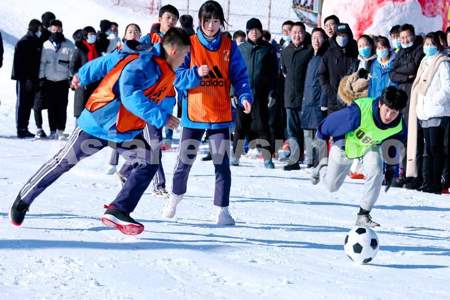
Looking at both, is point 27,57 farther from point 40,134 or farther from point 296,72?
point 296,72

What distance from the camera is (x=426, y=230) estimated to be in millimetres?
8789

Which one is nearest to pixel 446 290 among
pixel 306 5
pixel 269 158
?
pixel 269 158

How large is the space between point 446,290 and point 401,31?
6.37 m

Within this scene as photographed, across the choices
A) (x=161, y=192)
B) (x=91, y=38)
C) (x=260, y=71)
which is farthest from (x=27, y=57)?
(x=161, y=192)

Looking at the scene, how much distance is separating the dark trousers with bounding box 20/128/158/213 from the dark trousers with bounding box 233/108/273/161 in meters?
6.25

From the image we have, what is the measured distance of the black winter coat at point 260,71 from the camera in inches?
526

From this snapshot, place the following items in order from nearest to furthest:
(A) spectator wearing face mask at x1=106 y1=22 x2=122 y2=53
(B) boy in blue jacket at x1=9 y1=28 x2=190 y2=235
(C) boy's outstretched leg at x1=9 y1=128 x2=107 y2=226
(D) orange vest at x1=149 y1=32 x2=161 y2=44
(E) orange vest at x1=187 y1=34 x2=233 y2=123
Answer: (B) boy in blue jacket at x1=9 y1=28 x2=190 y2=235, (C) boy's outstretched leg at x1=9 y1=128 x2=107 y2=226, (E) orange vest at x1=187 y1=34 x2=233 y2=123, (D) orange vest at x1=149 y1=32 x2=161 y2=44, (A) spectator wearing face mask at x1=106 y1=22 x2=122 y2=53

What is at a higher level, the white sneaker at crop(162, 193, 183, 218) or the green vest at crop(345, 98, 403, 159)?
the green vest at crop(345, 98, 403, 159)

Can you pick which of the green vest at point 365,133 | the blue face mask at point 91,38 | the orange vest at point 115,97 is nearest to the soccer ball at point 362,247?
the green vest at point 365,133

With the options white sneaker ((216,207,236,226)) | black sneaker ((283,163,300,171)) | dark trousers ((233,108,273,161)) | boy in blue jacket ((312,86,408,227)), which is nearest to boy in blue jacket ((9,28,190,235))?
white sneaker ((216,207,236,226))

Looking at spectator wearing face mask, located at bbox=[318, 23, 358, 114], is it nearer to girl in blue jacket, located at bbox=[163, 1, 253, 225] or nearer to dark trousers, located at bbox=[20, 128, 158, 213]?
girl in blue jacket, located at bbox=[163, 1, 253, 225]

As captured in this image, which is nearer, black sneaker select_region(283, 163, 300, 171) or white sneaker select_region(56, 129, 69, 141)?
black sneaker select_region(283, 163, 300, 171)

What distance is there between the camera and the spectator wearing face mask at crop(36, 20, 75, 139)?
1562 centimetres

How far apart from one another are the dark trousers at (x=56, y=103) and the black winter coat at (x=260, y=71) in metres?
3.95
